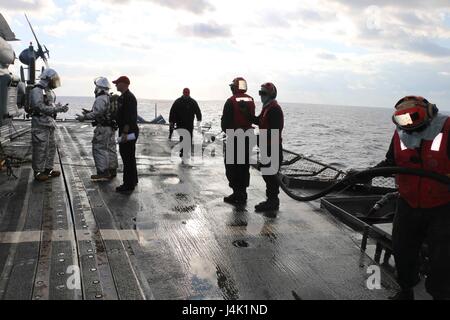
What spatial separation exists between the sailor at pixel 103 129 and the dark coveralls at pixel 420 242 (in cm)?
511

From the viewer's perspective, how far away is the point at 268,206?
577 centimetres

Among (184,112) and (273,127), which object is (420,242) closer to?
(273,127)

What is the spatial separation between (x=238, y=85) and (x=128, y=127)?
2.04m

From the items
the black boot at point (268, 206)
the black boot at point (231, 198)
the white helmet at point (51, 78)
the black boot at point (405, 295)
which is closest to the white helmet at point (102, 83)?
the white helmet at point (51, 78)

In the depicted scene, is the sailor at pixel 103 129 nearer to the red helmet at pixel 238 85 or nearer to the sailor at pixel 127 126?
the sailor at pixel 127 126

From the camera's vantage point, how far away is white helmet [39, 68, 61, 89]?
21.9 feet

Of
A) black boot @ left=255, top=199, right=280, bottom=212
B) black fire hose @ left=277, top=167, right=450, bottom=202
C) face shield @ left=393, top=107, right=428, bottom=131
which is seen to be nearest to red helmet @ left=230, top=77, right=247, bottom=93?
black boot @ left=255, top=199, right=280, bottom=212

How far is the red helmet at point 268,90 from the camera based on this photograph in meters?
5.62

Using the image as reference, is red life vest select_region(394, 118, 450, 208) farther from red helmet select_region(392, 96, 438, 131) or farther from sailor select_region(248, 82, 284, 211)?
sailor select_region(248, 82, 284, 211)

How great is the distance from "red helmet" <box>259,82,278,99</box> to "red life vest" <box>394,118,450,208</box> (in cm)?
264

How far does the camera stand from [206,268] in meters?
3.76

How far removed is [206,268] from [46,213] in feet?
8.62

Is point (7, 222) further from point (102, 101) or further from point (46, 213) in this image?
point (102, 101)
